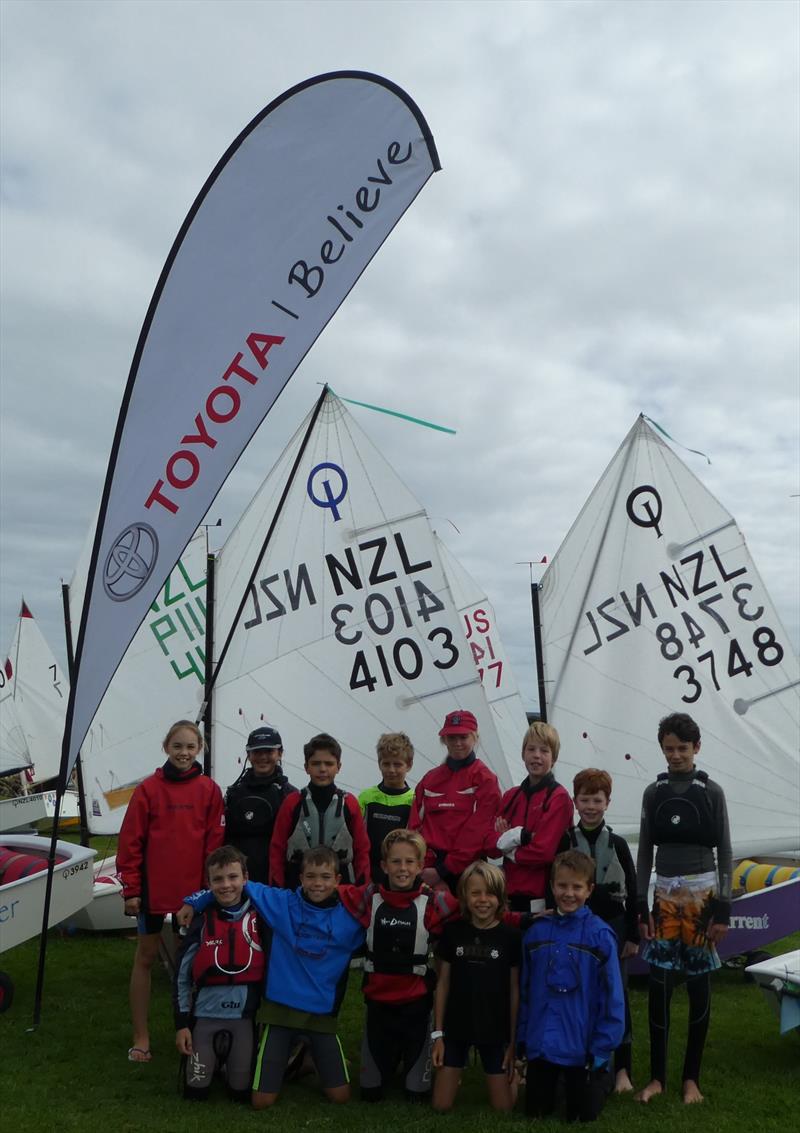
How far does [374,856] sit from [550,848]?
3.63 ft

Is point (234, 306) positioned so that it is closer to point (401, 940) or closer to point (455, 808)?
point (455, 808)

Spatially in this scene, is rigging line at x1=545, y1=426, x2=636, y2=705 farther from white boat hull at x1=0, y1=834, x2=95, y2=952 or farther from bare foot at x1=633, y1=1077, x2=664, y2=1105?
bare foot at x1=633, y1=1077, x2=664, y2=1105

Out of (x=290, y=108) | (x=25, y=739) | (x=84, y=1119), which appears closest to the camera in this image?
(x=84, y=1119)

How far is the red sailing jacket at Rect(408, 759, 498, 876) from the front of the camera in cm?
496

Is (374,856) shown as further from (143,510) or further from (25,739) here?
(25,739)

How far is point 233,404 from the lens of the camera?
5.50m

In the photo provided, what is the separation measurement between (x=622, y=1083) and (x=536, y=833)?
3.90 feet

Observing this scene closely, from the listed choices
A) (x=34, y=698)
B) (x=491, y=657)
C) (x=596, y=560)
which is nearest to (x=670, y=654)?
(x=596, y=560)

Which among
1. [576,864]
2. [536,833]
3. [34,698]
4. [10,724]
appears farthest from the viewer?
[34,698]

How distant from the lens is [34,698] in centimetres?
2327

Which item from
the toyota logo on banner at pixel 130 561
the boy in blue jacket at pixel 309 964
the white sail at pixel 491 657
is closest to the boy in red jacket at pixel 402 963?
the boy in blue jacket at pixel 309 964

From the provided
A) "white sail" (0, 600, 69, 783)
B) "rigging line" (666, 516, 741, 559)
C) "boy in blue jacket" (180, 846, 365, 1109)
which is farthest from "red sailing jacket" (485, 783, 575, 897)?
"white sail" (0, 600, 69, 783)

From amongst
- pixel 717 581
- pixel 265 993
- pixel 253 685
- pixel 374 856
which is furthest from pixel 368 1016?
pixel 717 581

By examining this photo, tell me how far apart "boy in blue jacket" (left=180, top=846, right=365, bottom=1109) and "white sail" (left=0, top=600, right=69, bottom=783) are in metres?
19.6
